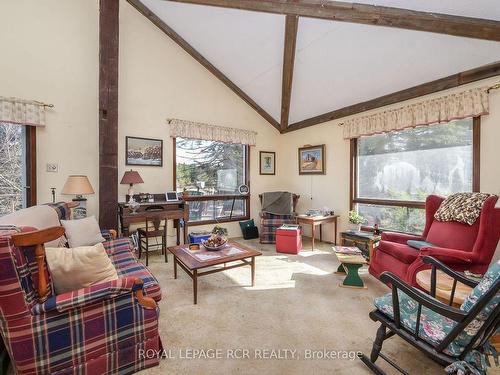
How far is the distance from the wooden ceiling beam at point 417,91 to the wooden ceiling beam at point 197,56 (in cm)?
109

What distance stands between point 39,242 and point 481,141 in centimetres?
420

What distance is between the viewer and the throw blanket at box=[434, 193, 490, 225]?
238 cm

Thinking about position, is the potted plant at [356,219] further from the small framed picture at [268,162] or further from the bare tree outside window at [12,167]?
the bare tree outside window at [12,167]

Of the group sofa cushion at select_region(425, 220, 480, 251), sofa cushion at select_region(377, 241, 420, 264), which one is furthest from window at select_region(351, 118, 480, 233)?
sofa cushion at select_region(377, 241, 420, 264)

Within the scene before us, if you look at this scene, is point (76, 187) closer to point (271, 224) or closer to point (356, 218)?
point (271, 224)

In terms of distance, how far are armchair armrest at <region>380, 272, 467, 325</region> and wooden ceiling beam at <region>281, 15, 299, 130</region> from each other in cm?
335

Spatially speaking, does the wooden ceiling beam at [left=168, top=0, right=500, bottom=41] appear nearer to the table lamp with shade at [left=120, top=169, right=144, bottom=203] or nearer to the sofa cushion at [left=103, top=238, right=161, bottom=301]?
the table lamp with shade at [left=120, top=169, right=144, bottom=203]

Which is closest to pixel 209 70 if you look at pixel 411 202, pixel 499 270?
pixel 411 202

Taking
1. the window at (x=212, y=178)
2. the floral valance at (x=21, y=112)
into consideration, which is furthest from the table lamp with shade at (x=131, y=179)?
the floral valance at (x=21, y=112)

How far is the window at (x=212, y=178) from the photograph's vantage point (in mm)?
4512

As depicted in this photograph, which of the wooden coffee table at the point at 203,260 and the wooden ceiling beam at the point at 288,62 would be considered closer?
the wooden coffee table at the point at 203,260

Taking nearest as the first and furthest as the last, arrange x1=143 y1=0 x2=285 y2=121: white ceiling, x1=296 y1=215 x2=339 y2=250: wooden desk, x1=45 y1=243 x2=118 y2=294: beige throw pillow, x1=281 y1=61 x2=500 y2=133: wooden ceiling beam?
x1=45 y1=243 x2=118 y2=294: beige throw pillow → x1=281 y1=61 x2=500 y2=133: wooden ceiling beam → x1=143 y1=0 x2=285 y2=121: white ceiling → x1=296 y1=215 x2=339 y2=250: wooden desk

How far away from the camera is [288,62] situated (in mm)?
3904

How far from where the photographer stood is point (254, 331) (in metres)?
1.95
